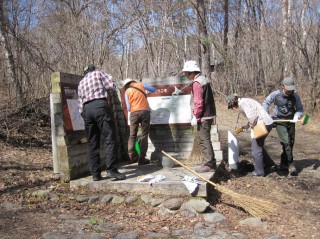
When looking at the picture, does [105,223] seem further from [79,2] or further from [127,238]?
[79,2]

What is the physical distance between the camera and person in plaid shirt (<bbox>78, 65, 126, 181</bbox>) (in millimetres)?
5895

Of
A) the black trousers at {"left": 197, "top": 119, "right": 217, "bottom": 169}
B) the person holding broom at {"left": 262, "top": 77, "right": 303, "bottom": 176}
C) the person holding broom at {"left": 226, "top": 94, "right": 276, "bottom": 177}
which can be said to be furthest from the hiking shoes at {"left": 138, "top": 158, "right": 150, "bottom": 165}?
the person holding broom at {"left": 262, "top": 77, "right": 303, "bottom": 176}

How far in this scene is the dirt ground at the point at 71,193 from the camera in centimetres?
484

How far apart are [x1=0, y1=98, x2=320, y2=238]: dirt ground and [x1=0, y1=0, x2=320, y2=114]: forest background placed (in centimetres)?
96

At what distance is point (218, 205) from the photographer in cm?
556

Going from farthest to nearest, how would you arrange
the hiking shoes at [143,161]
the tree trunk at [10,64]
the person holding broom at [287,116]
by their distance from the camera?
1. the tree trunk at [10,64]
2. the hiking shoes at [143,161]
3. the person holding broom at [287,116]

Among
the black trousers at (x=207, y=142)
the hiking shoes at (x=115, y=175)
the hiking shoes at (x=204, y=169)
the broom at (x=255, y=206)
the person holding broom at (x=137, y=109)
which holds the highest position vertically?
the person holding broom at (x=137, y=109)

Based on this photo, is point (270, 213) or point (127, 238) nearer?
point (127, 238)

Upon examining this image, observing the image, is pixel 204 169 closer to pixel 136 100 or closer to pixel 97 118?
pixel 136 100

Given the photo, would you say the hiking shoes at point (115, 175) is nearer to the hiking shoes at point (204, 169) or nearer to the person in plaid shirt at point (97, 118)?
the person in plaid shirt at point (97, 118)

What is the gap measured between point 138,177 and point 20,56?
5.75 m

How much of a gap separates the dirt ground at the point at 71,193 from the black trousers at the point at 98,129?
0.61m

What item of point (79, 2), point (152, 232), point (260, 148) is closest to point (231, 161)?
point (260, 148)

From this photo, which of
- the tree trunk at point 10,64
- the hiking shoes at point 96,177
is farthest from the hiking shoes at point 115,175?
the tree trunk at point 10,64
